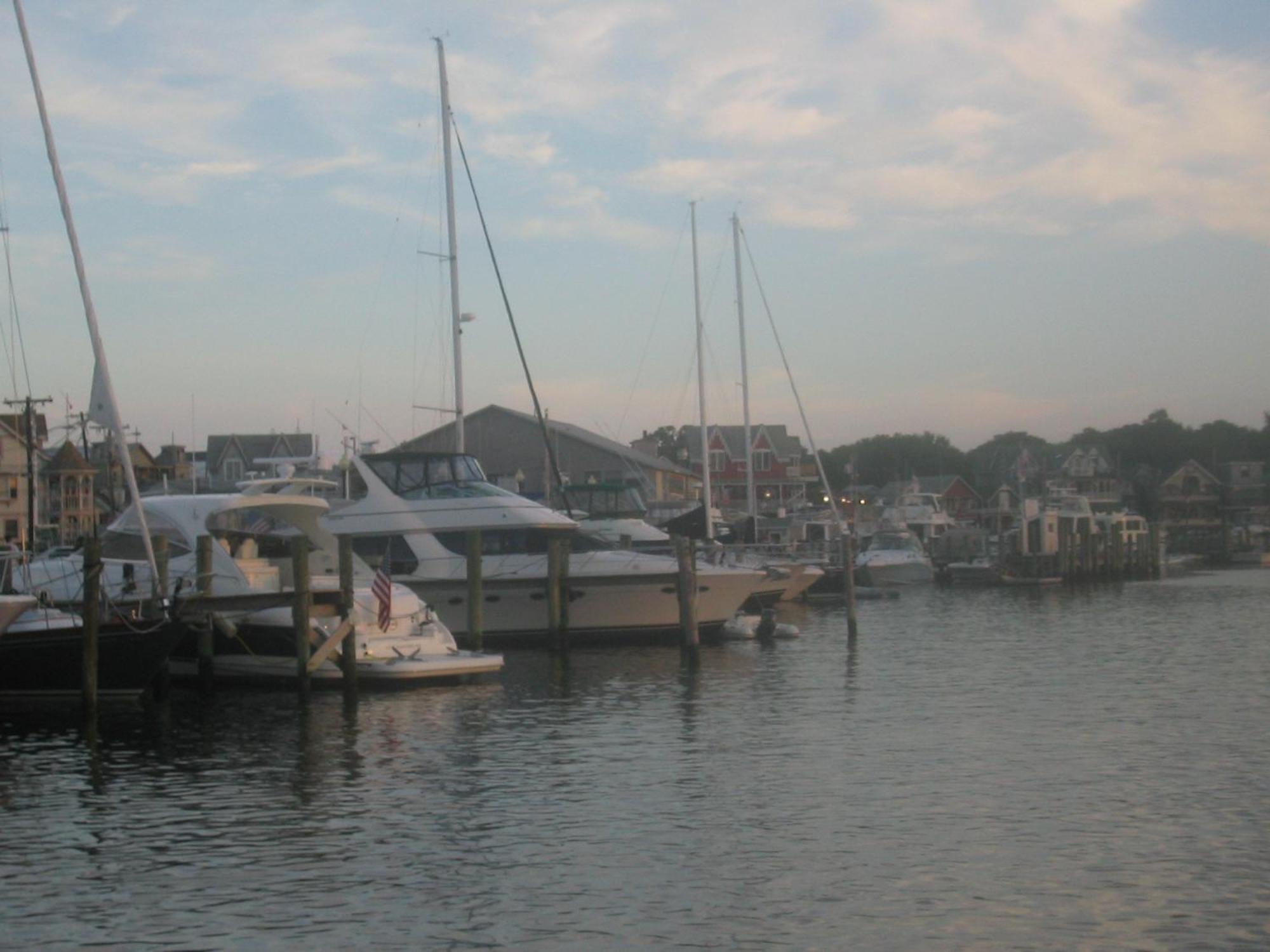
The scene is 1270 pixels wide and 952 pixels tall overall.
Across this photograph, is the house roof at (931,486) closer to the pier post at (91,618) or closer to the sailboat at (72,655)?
the sailboat at (72,655)

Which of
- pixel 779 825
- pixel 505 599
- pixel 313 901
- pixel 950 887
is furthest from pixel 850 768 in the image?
pixel 505 599

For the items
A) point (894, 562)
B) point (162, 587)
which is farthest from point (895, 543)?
point (162, 587)

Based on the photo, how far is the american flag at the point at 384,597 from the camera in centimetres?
2508

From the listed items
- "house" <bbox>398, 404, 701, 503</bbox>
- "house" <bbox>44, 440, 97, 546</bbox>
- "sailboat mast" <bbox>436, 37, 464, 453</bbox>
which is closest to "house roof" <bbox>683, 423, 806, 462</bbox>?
"house" <bbox>398, 404, 701, 503</bbox>

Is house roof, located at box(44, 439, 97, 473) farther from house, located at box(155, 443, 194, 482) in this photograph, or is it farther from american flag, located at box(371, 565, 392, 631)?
american flag, located at box(371, 565, 392, 631)

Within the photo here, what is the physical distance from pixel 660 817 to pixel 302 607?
9711mm

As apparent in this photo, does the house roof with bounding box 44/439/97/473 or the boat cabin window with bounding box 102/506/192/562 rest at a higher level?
the house roof with bounding box 44/439/97/473

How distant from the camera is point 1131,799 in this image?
16.0 metres

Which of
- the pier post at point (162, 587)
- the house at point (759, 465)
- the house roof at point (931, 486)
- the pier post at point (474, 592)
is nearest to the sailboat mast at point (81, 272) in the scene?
the pier post at point (162, 587)

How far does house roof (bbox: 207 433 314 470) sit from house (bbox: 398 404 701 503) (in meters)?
25.8

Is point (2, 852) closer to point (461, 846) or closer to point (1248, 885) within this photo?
point (461, 846)

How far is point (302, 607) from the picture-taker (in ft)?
76.4

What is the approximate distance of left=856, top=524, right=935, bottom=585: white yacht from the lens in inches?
2527

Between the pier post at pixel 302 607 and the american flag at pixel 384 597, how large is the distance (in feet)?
5.10
